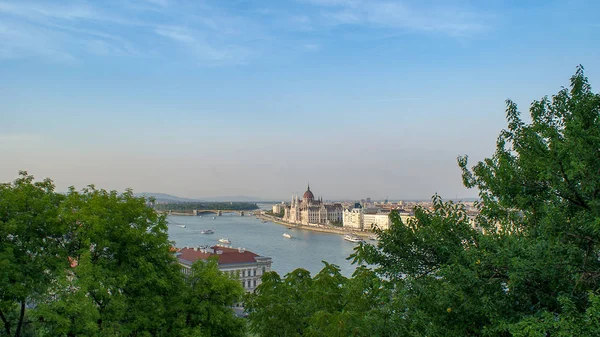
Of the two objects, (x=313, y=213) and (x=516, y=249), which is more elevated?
(x=516, y=249)

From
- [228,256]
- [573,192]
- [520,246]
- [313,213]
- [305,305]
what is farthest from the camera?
[313,213]

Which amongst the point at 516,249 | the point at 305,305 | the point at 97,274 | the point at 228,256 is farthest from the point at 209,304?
the point at 228,256

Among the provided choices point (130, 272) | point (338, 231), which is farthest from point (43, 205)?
point (338, 231)

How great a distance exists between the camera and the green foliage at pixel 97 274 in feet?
21.2

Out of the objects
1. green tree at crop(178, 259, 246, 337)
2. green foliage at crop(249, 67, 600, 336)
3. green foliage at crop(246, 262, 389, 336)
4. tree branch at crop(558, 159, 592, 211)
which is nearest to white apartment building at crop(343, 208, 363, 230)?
green foliage at crop(246, 262, 389, 336)

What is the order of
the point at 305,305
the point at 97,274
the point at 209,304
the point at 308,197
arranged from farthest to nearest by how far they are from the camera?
1. the point at 308,197
2. the point at 305,305
3. the point at 209,304
4. the point at 97,274

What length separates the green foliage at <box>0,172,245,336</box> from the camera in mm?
6453

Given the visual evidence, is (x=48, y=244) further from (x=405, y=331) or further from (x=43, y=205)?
(x=405, y=331)

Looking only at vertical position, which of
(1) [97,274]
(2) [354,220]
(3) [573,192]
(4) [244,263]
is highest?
(3) [573,192]

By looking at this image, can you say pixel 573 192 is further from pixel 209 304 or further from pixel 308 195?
pixel 308 195

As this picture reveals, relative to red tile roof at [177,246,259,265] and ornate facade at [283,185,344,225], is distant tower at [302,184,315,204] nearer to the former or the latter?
ornate facade at [283,185,344,225]

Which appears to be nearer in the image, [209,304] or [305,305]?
[209,304]

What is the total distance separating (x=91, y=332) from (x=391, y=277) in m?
4.33

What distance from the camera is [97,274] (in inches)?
265
